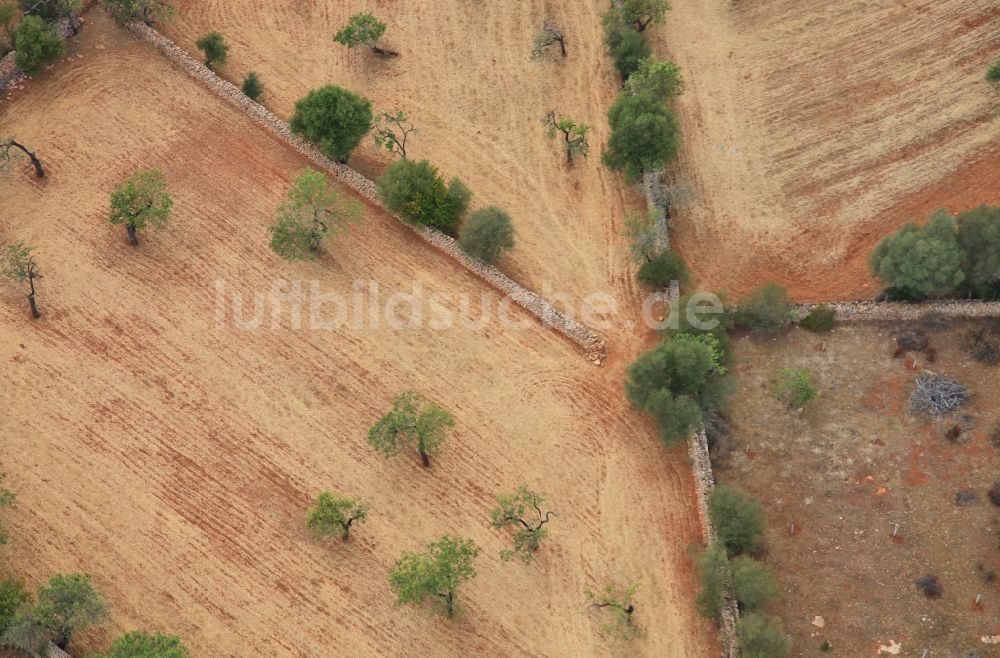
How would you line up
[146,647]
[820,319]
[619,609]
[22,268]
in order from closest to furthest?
[146,647], [619,609], [820,319], [22,268]

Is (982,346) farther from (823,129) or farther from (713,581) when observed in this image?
(713,581)

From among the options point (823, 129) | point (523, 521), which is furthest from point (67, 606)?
point (823, 129)

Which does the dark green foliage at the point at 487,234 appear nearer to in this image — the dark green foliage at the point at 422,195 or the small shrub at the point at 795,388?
the dark green foliage at the point at 422,195

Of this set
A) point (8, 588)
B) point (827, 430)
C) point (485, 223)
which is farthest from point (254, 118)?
point (827, 430)

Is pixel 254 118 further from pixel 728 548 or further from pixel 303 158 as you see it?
pixel 728 548

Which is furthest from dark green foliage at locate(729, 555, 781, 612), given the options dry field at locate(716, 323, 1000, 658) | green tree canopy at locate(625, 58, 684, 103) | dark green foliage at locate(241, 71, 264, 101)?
dark green foliage at locate(241, 71, 264, 101)

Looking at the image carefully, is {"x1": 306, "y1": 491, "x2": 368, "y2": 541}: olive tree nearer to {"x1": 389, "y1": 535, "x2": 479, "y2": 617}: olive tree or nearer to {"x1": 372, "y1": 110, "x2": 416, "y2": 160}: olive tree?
{"x1": 389, "y1": 535, "x2": 479, "y2": 617}: olive tree
